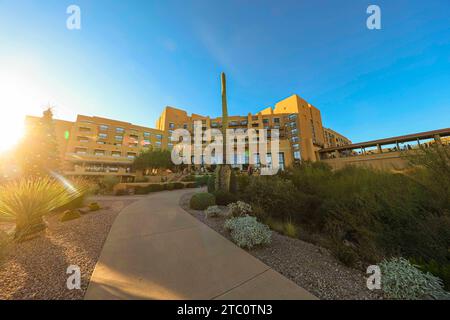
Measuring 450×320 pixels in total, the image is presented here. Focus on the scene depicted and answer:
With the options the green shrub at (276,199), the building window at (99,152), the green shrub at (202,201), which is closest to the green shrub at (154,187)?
the green shrub at (202,201)

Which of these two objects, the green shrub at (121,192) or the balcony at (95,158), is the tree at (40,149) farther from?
the balcony at (95,158)

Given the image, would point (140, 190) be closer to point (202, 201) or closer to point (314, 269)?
point (202, 201)

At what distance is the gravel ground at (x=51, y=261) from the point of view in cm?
213

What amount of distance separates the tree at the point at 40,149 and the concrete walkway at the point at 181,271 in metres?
15.4

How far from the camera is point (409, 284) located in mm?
1965

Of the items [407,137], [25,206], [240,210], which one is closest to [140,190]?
[25,206]

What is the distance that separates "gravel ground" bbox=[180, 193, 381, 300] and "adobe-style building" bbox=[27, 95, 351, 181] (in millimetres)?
28040

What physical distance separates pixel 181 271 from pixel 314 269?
90.7 inches

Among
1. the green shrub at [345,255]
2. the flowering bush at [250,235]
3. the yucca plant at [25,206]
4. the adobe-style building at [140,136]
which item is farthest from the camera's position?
the adobe-style building at [140,136]

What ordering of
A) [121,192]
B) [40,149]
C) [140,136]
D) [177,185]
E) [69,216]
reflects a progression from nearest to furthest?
1. [69,216]
2. [121,192]
3. [40,149]
4. [177,185]
5. [140,136]

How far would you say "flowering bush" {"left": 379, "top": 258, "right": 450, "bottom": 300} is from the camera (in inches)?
73.0

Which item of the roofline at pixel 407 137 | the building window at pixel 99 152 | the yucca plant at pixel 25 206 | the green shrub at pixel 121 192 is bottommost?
the green shrub at pixel 121 192
